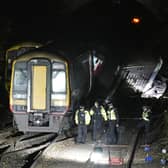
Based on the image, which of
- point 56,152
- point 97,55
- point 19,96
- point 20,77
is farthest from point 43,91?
point 97,55

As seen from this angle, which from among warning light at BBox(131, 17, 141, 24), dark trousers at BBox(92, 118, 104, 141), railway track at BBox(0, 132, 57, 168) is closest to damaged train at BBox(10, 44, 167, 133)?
railway track at BBox(0, 132, 57, 168)

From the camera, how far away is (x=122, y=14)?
51.9 m

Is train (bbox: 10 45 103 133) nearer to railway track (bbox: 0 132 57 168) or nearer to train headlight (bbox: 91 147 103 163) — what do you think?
railway track (bbox: 0 132 57 168)

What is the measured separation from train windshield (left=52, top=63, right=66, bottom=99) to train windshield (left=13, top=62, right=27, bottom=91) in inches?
37.8

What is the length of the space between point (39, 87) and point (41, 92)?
18cm

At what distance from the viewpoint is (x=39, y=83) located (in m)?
16.0

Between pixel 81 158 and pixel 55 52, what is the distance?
4.60 m

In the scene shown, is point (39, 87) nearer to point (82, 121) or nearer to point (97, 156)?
point (82, 121)

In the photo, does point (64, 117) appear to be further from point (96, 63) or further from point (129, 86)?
point (129, 86)

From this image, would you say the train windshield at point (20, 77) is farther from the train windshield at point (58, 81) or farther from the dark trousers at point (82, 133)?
the dark trousers at point (82, 133)

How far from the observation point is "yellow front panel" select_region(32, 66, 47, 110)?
1598 cm

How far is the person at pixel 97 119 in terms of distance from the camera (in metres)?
15.8

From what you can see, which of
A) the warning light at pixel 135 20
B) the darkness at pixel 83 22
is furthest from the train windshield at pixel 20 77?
the warning light at pixel 135 20

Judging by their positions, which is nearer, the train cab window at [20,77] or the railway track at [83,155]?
the railway track at [83,155]
